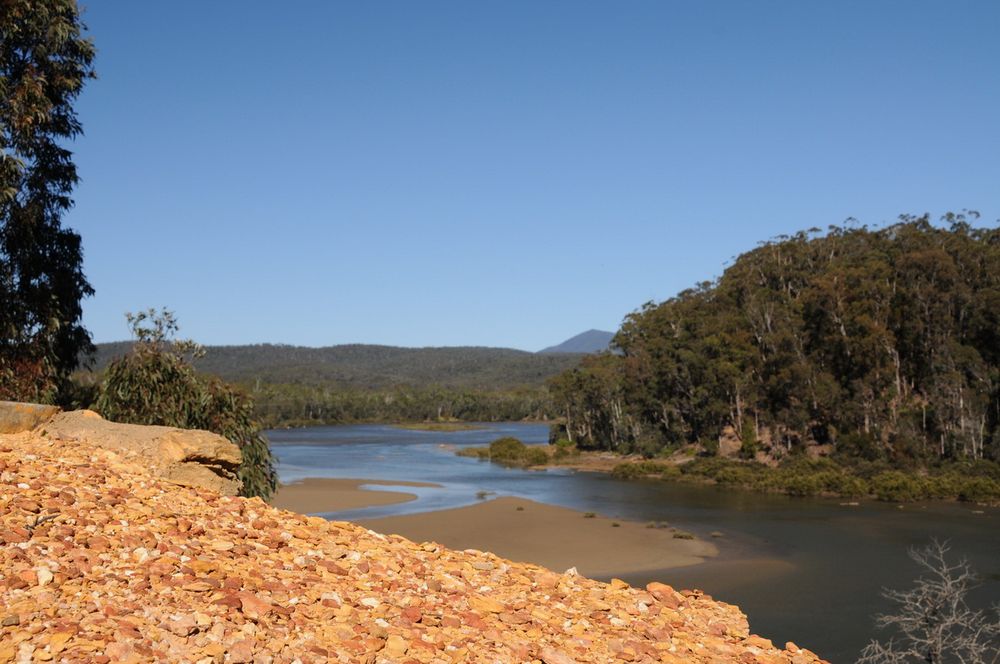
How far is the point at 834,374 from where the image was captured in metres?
57.3

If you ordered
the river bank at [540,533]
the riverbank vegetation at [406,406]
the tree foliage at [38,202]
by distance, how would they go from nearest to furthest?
the tree foliage at [38,202] → the river bank at [540,533] → the riverbank vegetation at [406,406]

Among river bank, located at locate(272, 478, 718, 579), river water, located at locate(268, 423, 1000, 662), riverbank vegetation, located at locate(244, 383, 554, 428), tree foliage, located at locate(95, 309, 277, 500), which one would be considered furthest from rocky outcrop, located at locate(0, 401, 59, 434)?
riverbank vegetation, located at locate(244, 383, 554, 428)

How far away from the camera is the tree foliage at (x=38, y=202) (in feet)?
53.4

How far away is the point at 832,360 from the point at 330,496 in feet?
118

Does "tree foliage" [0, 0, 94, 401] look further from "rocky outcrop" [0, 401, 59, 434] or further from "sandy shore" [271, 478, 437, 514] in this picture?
"sandy shore" [271, 478, 437, 514]

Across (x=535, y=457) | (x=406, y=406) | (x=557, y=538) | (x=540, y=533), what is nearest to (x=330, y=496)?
(x=540, y=533)

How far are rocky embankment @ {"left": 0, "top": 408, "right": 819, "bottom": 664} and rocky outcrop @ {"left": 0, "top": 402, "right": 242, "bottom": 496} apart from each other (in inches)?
12.6

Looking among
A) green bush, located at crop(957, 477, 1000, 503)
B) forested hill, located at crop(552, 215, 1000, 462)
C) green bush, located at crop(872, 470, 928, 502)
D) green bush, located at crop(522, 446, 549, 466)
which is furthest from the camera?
green bush, located at crop(522, 446, 549, 466)

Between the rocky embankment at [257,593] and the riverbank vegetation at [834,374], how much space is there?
38.7 metres

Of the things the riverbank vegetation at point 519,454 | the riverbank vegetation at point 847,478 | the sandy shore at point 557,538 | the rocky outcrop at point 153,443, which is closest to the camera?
the rocky outcrop at point 153,443

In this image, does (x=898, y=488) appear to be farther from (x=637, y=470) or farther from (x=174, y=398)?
(x=174, y=398)

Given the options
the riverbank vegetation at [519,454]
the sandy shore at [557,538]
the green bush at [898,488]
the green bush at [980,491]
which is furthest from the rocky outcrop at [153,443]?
the riverbank vegetation at [519,454]

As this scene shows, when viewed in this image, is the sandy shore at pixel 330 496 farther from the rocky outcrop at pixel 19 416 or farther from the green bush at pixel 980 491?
the green bush at pixel 980 491

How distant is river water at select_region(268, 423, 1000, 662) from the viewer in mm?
20781
